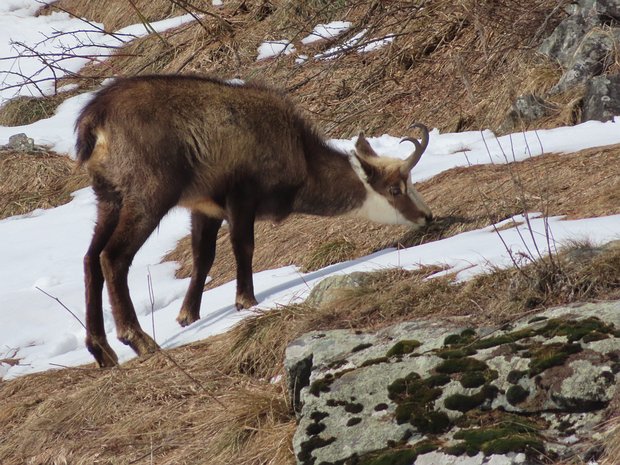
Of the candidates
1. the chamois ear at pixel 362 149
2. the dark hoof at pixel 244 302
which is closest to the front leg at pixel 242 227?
the dark hoof at pixel 244 302

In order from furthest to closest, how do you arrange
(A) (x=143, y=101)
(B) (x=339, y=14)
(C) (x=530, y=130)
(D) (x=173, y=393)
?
(B) (x=339, y=14) → (C) (x=530, y=130) → (A) (x=143, y=101) → (D) (x=173, y=393)

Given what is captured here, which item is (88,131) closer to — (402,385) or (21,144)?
(402,385)

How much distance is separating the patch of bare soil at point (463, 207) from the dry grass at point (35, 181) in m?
3.95

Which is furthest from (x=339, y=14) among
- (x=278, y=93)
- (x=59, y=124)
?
(x=278, y=93)

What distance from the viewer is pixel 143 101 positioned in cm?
773

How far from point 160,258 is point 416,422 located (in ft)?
22.8

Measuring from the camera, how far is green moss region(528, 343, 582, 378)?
452 centimetres

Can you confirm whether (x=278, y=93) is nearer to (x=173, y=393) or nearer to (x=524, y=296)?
(x=173, y=393)

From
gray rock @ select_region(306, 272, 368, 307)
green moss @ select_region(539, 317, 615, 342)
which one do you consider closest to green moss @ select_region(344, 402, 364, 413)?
green moss @ select_region(539, 317, 615, 342)

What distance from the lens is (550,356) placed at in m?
4.55

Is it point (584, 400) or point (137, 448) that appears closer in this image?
point (584, 400)

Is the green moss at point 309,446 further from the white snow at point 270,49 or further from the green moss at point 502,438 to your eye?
the white snow at point 270,49

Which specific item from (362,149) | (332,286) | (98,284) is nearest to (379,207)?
(362,149)

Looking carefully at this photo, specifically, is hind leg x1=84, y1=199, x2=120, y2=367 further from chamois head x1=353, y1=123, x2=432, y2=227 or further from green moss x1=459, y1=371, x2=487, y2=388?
green moss x1=459, y1=371, x2=487, y2=388
